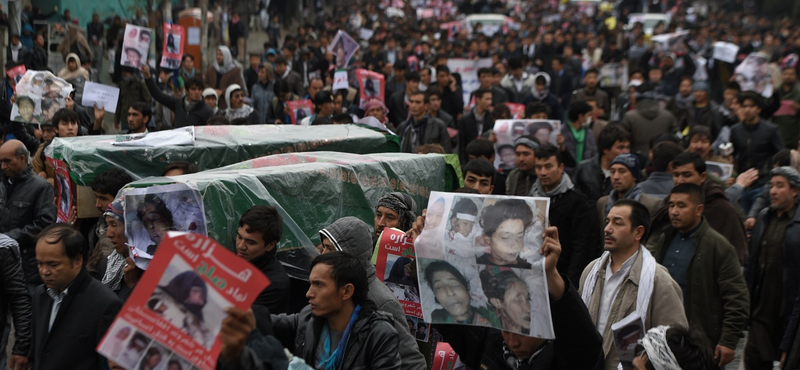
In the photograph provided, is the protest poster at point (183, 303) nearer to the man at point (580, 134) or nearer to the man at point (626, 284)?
the man at point (626, 284)

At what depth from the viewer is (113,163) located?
5.97 m

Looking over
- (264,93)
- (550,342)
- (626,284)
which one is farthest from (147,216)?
(264,93)

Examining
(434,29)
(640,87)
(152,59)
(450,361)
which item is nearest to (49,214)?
(450,361)

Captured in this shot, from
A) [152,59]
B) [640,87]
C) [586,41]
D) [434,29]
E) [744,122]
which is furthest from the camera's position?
[434,29]

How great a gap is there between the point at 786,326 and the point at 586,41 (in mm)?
22161

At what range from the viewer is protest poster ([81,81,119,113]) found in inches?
375

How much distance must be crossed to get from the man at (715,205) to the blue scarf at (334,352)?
11.5 feet

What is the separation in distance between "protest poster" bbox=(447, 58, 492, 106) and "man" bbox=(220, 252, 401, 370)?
1341cm

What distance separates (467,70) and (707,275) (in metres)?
12.1

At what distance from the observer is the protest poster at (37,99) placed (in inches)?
339

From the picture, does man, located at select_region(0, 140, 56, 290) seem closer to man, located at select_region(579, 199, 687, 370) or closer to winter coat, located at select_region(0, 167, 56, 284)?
winter coat, located at select_region(0, 167, 56, 284)

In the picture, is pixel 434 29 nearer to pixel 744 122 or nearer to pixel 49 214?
pixel 744 122

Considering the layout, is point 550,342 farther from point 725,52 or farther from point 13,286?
point 725,52

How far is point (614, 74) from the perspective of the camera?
1858 cm
